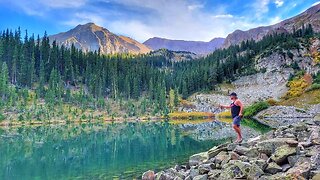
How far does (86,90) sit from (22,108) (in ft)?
174

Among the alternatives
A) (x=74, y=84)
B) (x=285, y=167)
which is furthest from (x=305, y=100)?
(x=285, y=167)

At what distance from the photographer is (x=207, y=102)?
531ft

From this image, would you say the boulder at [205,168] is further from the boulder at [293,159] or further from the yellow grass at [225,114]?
the yellow grass at [225,114]

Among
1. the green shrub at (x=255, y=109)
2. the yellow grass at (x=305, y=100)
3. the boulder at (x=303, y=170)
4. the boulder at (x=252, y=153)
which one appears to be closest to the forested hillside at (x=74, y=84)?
the green shrub at (x=255, y=109)

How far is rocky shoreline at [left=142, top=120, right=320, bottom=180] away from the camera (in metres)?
14.5

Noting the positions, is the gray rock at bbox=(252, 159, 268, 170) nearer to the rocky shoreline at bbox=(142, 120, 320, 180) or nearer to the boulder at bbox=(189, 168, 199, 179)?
the rocky shoreline at bbox=(142, 120, 320, 180)

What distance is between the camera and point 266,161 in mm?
16906

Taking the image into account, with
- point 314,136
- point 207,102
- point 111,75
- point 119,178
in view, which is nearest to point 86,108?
point 111,75

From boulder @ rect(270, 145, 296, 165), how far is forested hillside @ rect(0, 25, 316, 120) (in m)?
105

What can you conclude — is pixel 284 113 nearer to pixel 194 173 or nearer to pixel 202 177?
pixel 194 173

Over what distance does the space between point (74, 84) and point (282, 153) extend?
159m

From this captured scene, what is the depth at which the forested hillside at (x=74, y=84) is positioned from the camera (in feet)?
403

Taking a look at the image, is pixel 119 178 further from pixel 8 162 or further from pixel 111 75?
pixel 111 75

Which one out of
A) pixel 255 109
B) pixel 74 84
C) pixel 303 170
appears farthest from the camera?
pixel 74 84
